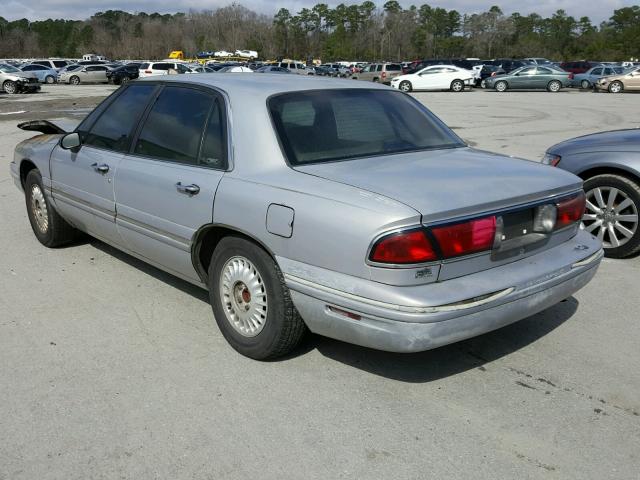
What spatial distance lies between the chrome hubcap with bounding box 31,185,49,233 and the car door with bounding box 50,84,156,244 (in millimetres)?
538

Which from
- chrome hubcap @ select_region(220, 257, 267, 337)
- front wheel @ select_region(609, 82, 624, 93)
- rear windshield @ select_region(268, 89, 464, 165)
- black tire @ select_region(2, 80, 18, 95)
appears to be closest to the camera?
chrome hubcap @ select_region(220, 257, 267, 337)

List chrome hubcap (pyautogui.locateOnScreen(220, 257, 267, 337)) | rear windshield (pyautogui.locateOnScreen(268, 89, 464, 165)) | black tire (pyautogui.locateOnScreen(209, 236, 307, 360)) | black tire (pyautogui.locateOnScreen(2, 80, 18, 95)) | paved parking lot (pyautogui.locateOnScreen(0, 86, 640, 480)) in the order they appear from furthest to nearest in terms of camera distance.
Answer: black tire (pyautogui.locateOnScreen(2, 80, 18, 95))
rear windshield (pyautogui.locateOnScreen(268, 89, 464, 165))
chrome hubcap (pyautogui.locateOnScreen(220, 257, 267, 337))
black tire (pyautogui.locateOnScreen(209, 236, 307, 360))
paved parking lot (pyautogui.locateOnScreen(0, 86, 640, 480))

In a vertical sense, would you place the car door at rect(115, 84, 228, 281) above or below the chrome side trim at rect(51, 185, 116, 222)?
above

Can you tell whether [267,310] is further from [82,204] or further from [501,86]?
[501,86]

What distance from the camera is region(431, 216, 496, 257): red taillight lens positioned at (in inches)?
118

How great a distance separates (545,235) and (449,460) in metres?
1.38

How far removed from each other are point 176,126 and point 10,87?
111 ft

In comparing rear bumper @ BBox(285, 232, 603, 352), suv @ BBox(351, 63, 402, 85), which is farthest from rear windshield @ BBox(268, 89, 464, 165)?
suv @ BBox(351, 63, 402, 85)

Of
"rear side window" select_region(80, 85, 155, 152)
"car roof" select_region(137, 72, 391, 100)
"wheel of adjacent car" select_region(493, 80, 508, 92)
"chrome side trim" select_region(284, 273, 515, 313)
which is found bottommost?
"wheel of adjacent car" select_region(493, 80, 508, 92)

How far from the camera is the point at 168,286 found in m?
4.89

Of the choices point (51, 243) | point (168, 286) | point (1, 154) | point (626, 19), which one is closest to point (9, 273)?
point (51, 243)

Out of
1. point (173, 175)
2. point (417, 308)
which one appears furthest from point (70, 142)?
point (417, 308)

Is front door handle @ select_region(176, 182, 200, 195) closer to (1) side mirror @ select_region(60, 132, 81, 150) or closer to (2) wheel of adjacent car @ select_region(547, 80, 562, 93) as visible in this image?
(1) side mirror @ select_region(60, 132, 81, 150)

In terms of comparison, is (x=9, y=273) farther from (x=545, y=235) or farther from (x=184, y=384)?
(x=545, y=235)
